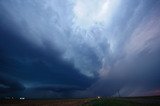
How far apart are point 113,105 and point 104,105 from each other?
347 centimetres

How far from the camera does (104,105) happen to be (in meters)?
69.2

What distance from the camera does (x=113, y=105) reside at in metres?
68.9
